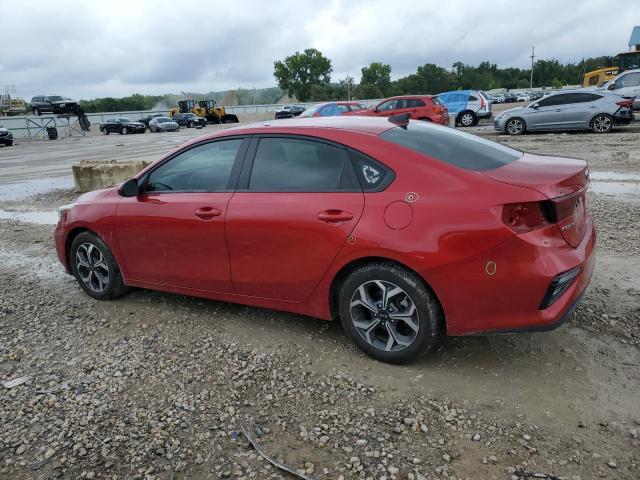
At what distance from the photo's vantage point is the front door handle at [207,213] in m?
3.83

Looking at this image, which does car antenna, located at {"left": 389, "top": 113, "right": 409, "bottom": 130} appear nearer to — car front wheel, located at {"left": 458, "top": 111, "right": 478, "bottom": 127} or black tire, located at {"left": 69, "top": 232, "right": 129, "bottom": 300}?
black tire, located at {"left": 69, "top": 232, "right": 129, "bottom": 300}

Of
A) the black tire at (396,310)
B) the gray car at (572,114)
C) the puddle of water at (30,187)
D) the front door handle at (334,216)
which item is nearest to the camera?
the black tire at (396,310)

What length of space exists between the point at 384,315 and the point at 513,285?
82 cm

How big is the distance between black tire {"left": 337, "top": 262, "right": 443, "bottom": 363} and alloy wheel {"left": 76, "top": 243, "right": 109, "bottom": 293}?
2464 millimetres

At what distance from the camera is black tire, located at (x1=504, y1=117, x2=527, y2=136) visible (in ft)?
57.5

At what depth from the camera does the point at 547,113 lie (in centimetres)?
1706

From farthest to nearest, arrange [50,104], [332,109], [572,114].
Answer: [50,104], [332,109], [572,114]

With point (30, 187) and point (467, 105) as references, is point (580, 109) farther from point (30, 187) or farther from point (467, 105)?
point (30, 187)

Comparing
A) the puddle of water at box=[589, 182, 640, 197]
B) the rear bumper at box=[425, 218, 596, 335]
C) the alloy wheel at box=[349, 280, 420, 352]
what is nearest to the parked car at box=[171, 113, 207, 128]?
the puddle of water at box=[589, 182, 640, 197]

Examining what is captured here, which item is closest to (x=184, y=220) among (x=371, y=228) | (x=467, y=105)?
(x=371, y=228)

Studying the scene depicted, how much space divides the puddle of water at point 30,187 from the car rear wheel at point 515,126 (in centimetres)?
1376

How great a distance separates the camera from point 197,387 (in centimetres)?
331

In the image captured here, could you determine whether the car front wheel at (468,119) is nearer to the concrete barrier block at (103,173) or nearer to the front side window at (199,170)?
the concrete barrier block at (103,173)

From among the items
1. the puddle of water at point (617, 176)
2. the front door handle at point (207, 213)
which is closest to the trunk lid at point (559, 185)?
the front door handle at point (207, 213)
